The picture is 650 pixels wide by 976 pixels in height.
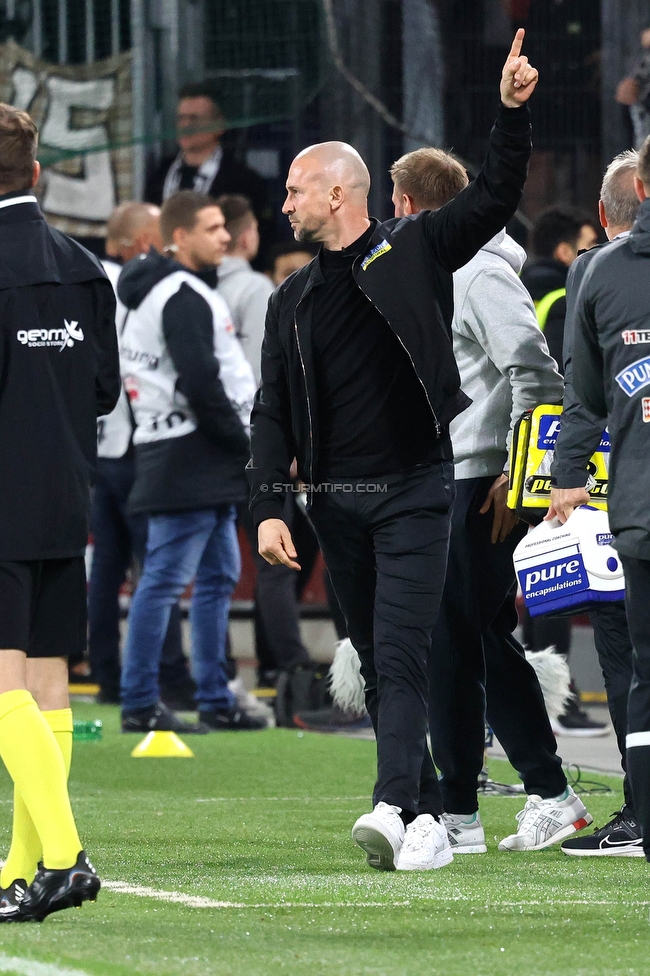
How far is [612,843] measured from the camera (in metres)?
5.18

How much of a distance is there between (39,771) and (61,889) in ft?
0.83

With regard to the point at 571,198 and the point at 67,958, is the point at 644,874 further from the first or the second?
the point at 571,198

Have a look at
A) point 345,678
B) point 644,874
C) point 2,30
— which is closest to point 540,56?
point 2,30

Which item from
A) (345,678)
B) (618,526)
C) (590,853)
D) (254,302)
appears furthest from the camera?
(254,302)

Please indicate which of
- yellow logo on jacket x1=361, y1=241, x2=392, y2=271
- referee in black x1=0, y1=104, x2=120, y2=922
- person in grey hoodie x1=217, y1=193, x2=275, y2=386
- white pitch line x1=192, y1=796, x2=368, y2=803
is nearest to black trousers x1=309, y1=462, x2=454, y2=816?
yellow logo on jacket x1=361, y1=241, x2=392, y2=271

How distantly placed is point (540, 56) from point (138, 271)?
4876 mm

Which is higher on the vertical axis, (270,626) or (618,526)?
(618,526)

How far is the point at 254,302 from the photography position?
981 centimetres

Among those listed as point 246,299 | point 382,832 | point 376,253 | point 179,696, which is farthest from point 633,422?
point 179,696

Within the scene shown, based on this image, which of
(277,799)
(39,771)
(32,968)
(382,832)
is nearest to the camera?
(32,968)

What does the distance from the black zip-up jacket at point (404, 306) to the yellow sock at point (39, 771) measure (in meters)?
1.12

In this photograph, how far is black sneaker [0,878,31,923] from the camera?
159 inches

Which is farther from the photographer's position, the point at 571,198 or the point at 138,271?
the point at 571,198

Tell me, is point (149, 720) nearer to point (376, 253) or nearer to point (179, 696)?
point (179, 696)
